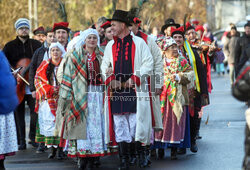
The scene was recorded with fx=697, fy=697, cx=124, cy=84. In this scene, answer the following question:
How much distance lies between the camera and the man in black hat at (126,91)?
8.88 metres

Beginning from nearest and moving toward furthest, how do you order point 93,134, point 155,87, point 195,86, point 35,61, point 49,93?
point 93,134
point 155,87
point 49,93
point 195,86
point 35,61

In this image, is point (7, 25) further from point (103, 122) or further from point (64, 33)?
point (103, 122)

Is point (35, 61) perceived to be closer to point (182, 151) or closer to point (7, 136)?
point (7, 136)

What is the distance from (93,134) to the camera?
907 cm

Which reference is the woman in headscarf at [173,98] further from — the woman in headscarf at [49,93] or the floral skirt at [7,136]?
the floral skirt at [7,136]

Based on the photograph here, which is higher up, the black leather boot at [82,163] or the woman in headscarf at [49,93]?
the woman in headscarf at [49,93]

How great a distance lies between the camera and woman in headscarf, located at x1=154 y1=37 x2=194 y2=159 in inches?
390

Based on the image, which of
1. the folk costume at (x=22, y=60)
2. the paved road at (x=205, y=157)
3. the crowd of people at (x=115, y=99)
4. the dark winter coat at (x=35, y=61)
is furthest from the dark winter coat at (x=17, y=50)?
the paved road at (x=205, y=157)

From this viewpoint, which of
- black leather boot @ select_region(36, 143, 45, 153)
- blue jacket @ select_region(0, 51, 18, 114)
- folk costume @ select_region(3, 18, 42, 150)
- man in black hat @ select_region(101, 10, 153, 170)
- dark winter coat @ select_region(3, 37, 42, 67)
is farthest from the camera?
dark winter coat @ select_region(3, 37, 42, 67)

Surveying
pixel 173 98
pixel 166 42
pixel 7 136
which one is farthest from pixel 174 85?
pixel 7 136

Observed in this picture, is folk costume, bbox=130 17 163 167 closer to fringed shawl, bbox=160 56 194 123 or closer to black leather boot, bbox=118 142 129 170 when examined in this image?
black leather boot, bbox=118 142 129 170

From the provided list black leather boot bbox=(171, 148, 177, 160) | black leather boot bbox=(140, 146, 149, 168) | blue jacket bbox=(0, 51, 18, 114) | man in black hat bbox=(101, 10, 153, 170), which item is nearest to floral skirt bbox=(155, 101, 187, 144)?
black leather boot bbox=(171, 148, 177, 160)

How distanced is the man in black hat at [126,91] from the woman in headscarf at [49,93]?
1327 millimetres

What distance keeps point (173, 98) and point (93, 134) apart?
4.82ft
